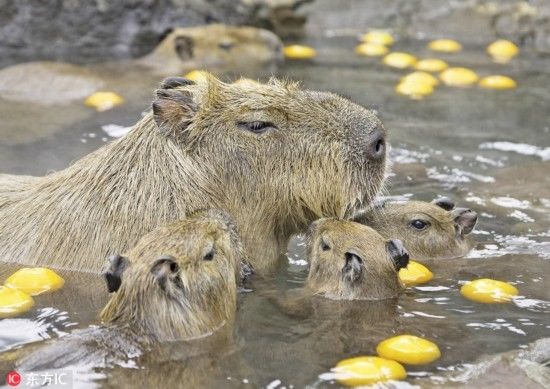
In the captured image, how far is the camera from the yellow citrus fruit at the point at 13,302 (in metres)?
5.14

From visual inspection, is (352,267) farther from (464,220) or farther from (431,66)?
(431,66)

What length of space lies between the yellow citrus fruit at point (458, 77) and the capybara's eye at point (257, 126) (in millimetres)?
4509

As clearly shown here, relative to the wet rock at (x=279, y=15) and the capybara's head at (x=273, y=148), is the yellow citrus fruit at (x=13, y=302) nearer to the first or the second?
the capybara's head at (x=273, y=148)

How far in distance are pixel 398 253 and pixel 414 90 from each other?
4170 millimetres

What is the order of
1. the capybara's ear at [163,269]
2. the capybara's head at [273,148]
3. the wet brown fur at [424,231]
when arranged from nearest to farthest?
the capybara's ear at [163,269], the capybara's head at [273,148], the wet brown fur at [424,231]

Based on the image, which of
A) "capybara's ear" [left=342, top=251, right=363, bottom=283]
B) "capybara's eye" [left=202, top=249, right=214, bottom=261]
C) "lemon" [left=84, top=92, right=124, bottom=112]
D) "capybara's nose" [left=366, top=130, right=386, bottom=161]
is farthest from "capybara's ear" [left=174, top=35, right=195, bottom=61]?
"capybara's eye" [left=202, top=249, right=214, bottom=261]

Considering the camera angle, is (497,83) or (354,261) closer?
(354,261)

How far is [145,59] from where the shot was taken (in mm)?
9930

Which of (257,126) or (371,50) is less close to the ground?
(371,50)

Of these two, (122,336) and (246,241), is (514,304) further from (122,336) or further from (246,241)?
(122,336)

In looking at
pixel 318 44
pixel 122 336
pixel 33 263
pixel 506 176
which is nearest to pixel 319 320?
pixel 122 336

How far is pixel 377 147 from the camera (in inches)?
216

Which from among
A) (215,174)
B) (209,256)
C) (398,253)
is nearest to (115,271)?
(209,256)

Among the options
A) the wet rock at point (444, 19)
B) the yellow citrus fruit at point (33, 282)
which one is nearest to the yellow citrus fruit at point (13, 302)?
the yellow citrus fruit at point (33, 282)
